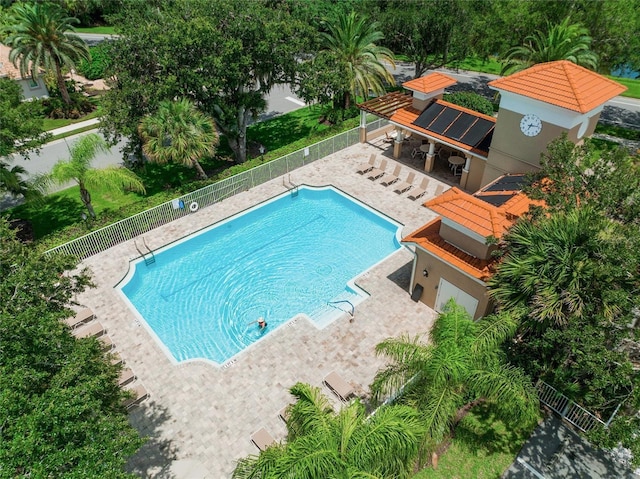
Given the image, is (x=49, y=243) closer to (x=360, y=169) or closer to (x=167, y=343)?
(x=167, y=343)

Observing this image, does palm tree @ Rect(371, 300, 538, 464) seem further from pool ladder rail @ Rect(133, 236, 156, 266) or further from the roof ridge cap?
pool ladder rail @ Rect(133, 236, 156, 266)

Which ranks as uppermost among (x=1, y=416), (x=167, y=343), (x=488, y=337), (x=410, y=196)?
(x=1, y=416)

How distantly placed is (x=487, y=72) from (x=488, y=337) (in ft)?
142

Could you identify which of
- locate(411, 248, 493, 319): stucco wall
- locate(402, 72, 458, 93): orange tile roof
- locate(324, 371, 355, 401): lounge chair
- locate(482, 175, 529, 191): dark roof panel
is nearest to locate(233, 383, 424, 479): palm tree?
locate(324, 371, 355, 401): lounge chair

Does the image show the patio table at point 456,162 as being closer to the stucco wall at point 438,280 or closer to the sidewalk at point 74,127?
the stucco wall at point 438,280

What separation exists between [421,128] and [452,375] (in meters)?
20.2

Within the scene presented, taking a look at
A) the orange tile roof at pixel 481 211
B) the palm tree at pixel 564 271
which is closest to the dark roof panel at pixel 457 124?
the orange tile roof at pixel 481 211

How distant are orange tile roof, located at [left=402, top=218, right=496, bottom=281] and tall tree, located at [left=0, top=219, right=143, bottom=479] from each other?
1305 centimetres

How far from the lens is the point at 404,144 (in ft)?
108

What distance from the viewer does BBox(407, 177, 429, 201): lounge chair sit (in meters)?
27.2

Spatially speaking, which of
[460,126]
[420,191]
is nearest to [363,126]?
[460,126]

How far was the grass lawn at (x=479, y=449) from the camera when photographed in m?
13.7

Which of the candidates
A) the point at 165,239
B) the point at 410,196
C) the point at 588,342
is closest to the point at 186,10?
the point at 165,239

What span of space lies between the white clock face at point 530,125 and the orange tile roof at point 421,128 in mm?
3012
